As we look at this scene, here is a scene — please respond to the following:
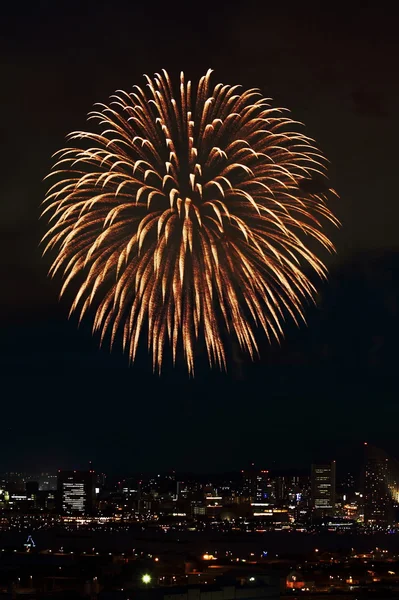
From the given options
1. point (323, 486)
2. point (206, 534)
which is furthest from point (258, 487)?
point (206, 534)

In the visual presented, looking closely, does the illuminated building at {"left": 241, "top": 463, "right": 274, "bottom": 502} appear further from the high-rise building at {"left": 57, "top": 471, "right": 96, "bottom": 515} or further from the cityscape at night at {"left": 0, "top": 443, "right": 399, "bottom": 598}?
the high-rise building at {"left": 57, "top": 471, "right": 96, "bottom": 515}

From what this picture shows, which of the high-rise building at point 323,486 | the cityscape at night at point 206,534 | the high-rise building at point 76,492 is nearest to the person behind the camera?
the cityscape at night at point 206,534

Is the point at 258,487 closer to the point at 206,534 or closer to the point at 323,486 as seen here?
the point at 323,486

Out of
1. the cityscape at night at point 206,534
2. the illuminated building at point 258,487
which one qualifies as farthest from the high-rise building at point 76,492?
the illuminated building at point 258,487

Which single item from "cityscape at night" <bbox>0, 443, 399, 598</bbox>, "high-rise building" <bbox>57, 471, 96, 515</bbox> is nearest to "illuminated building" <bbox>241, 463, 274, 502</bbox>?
"cityscape at night" <bbox>0, 443, 399, 598</bbox>

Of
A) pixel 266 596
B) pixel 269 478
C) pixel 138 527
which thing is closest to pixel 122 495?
pixel 269 478

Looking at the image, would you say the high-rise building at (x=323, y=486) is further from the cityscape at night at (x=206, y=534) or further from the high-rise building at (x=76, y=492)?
the high-rise building at (x=76, y=492)

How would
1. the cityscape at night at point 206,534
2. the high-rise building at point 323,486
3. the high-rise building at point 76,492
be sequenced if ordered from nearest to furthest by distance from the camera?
1. the cityscape at night at point 206,534
2. the high-rise building at point 76,492
3. the high-rise building at point 323,486
